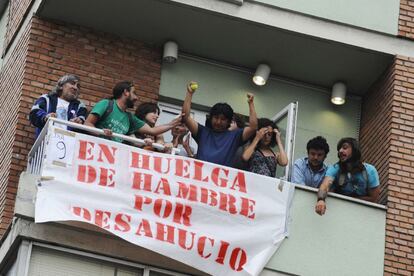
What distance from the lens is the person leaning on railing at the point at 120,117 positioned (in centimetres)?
1823

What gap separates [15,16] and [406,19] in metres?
5.78

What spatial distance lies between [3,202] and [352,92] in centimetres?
571

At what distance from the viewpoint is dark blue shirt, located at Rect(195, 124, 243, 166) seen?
61.1 ft

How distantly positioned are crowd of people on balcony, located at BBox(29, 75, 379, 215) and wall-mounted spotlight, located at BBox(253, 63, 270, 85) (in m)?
2.26

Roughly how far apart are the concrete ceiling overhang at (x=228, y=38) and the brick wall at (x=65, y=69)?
0.19 m

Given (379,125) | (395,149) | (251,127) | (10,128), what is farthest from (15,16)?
(395,149)

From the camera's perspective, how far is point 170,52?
2091 centimetres

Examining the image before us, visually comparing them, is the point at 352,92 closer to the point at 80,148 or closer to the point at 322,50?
the point at 322,50

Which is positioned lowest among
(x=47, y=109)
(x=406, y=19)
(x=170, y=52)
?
(x=47, y=109)

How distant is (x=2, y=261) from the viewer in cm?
1789

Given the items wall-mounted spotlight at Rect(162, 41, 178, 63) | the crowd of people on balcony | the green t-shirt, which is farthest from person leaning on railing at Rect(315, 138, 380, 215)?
wall-mounted spotlight at Rect(162, 41, 178, 63)

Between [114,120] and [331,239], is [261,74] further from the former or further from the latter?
[114,120]

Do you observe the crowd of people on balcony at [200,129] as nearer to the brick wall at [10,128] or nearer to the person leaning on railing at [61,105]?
the person leaning on railing at [61,105]

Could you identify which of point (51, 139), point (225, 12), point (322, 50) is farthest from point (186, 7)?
point (51, 139)
